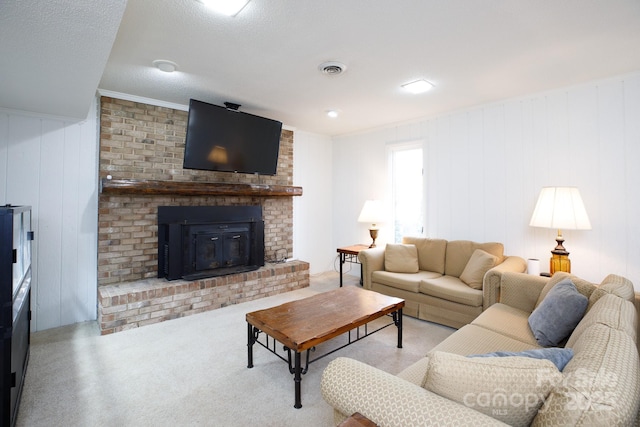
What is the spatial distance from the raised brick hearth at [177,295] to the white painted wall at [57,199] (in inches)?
13.4

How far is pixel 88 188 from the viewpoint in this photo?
334cm

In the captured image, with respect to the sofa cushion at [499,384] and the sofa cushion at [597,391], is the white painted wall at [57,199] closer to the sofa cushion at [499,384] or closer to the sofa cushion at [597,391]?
the sofa cushion at [499,384]

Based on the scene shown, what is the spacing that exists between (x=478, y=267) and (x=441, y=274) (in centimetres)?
64

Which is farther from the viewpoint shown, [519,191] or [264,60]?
[519,191]

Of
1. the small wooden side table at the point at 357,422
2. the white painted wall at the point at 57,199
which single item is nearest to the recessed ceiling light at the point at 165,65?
the white painted wall at the point at 57,199

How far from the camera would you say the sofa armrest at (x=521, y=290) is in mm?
2514

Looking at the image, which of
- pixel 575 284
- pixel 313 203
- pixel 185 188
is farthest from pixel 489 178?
pixel 185 188

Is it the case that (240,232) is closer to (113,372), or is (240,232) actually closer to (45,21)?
(113,372)

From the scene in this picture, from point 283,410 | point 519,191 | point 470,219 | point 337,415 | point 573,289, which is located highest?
point 519,191

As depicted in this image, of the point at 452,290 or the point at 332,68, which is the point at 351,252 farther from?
the point at 332,68

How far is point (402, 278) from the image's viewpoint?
355cm

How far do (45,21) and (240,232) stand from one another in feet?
9.49

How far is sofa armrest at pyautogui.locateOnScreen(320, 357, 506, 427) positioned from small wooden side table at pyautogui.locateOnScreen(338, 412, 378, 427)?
1 cm

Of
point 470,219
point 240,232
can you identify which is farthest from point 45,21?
point 470,219
